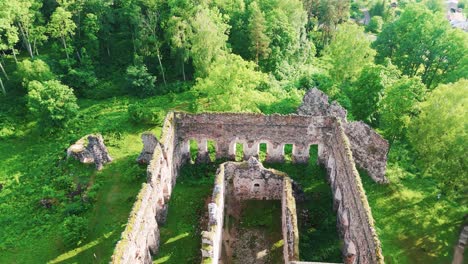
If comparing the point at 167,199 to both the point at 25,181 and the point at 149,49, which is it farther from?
the point at 149,49

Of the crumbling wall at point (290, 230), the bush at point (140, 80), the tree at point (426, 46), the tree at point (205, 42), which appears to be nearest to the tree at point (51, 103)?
the bush at point (140, 80)

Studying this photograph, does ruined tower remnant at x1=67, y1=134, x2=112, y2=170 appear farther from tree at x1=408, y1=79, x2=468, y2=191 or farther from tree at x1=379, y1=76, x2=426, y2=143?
tree at x1=408, y1=79, x2=468, y2=191

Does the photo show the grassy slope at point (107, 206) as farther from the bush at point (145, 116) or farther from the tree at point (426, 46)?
the tree at point (426, 46)

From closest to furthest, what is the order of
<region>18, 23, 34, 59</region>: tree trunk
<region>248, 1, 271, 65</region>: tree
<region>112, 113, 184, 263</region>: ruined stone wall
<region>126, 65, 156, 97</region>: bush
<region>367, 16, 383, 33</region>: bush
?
<region>112, 113, 184, 263</region>: ruined stone wall < <region>18, 23, 34, 59</region>: tree trunk < <region>126, 65, 156, 97</region>: bush < <region>248, 1, 271, 65</region>: tree < <region>367, 16, 383, 33</region>: bush

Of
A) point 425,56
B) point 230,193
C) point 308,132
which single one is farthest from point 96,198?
point 425,56

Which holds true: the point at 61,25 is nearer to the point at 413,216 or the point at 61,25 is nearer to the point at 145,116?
the point at 145,116

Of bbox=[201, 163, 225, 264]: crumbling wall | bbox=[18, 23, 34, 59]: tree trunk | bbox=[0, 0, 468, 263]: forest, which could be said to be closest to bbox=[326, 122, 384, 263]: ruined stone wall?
bbox=[0, 0, 468, 263]: forest
